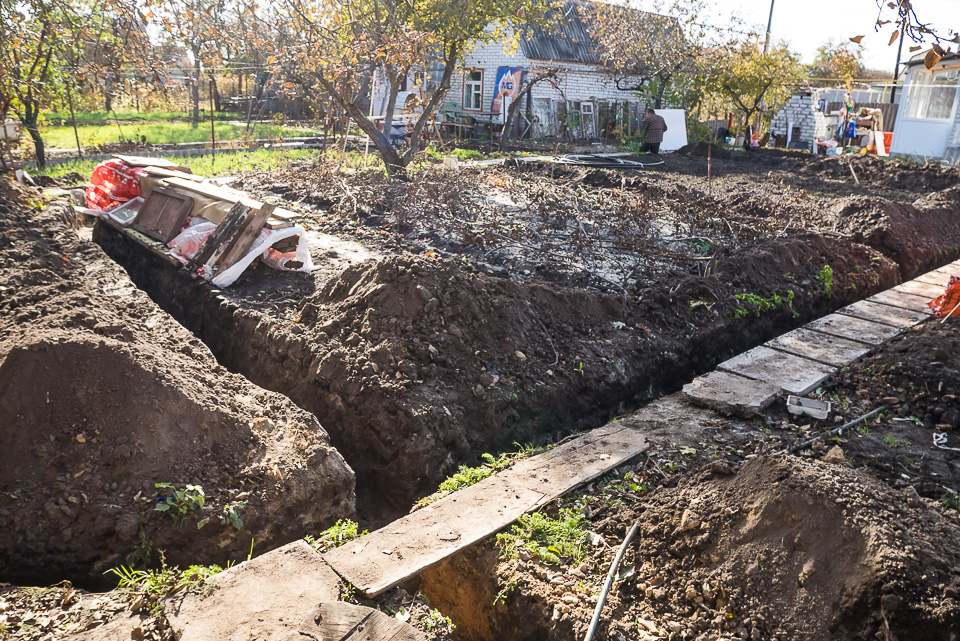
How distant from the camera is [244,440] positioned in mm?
3646

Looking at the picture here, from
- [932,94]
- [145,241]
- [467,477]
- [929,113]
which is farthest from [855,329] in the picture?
[929,113]

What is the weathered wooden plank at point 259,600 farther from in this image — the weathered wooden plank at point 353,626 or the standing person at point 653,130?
the standing person at point 653,130

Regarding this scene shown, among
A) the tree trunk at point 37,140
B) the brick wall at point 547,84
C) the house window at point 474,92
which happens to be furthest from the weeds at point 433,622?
the house window at point 474,92

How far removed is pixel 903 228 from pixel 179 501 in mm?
9898

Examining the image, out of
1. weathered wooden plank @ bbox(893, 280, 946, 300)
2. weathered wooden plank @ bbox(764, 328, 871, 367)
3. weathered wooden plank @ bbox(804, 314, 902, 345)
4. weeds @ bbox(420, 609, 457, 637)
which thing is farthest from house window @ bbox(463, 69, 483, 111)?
weeds @ bbox(420, 609, 457, 637)

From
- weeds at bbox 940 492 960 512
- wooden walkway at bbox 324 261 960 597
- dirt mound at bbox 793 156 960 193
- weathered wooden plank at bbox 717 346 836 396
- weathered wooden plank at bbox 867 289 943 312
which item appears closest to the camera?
wooden walkway at bbox 324 261 960 597

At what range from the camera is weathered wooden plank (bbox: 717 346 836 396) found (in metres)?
4.81

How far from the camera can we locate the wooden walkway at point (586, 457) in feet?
9.64

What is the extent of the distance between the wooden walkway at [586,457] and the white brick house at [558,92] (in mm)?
16973

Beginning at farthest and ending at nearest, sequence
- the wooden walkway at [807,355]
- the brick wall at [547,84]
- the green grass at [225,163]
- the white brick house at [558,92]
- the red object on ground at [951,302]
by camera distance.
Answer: the brick wall at [547,84]
the white brick house at [558,92]
the green grass at [225,163]
the red object on ground at [951,302]
the wooden walkway at [807,355]

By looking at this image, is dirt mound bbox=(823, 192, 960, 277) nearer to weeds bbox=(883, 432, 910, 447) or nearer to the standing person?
weeds bbox=(883, 432, 910, 447)

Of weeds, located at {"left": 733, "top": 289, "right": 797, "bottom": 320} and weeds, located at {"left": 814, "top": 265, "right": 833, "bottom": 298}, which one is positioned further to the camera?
weeds, located at {"left": 814, "top": 265, "right": 833, "bottom": 298}

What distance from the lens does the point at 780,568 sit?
2586 mm

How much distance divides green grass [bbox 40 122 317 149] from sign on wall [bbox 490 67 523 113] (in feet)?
22.0
